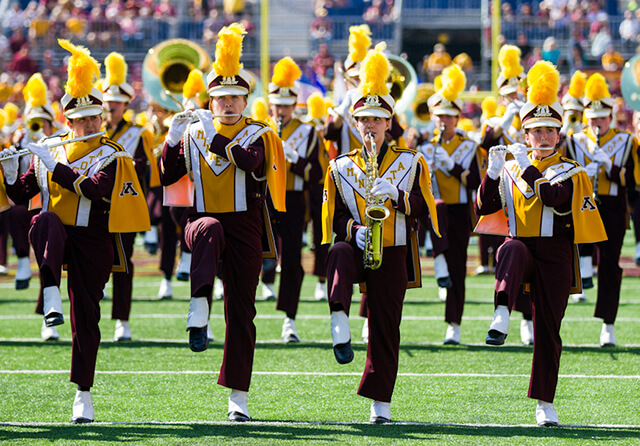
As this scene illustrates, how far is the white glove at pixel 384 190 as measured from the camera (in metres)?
5.81

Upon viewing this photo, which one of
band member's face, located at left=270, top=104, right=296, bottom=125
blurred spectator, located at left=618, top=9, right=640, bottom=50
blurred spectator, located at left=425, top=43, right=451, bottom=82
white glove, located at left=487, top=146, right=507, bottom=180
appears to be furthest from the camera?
blurred spectator, located at left=618, top=9, right=640, bottom=50

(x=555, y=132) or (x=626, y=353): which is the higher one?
(x=555, y=132)

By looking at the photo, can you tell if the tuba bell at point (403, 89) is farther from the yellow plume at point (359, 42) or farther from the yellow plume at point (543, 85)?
the yellow plume at point (543, 85)

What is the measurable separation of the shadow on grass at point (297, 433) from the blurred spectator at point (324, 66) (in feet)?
59.0

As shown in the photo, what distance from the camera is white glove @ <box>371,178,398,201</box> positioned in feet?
19.1

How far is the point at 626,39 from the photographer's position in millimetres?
25625

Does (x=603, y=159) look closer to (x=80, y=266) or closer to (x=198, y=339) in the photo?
(x=198, y=339)

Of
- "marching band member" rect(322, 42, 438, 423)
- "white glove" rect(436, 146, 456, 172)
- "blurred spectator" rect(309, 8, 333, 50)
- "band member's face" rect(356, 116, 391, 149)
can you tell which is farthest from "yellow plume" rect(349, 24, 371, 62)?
"blurred spectator" rect(309, 8, 333, 50)

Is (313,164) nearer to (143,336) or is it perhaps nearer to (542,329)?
(143,336)

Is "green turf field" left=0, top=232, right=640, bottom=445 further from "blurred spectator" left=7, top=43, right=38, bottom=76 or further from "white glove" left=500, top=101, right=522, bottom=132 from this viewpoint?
"blurred spectator" left=7, top=43, right=38, bottom=76

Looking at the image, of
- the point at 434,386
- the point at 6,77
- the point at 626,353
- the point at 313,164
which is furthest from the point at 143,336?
the point at 6,77

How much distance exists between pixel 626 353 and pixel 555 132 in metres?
2.59

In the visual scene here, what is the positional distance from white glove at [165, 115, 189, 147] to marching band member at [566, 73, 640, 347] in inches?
142

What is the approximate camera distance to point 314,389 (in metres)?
7.03
